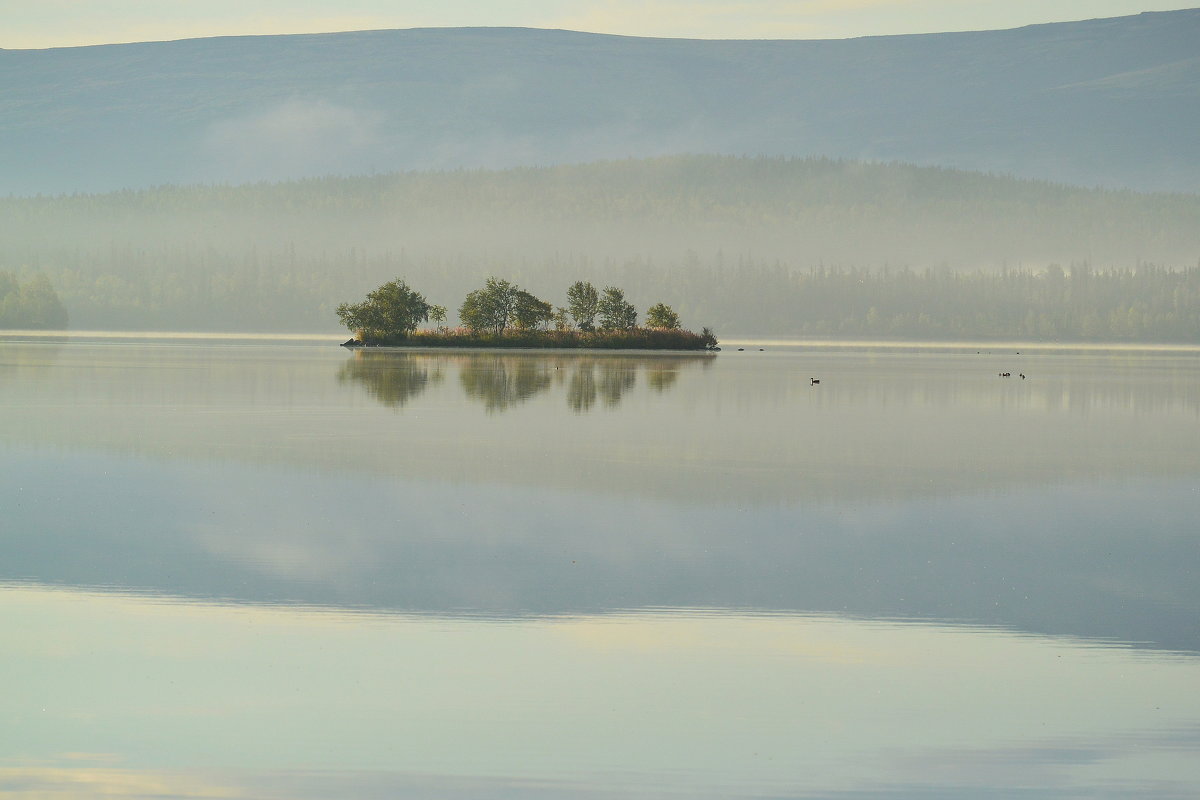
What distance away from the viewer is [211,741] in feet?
29.6

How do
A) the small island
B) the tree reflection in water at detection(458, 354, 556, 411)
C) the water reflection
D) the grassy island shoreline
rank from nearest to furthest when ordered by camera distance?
1. the water reflection
2. the tree reflection in water at detection(458, 354, 556, 411)
3. the grassy island shoreline
4. the small island

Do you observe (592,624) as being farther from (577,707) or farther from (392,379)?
(392,379)

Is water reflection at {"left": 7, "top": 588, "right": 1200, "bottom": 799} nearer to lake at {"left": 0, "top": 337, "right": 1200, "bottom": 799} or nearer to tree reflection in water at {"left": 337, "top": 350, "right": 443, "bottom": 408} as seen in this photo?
lake at {"left": 0, "top": 337, "right": 1200, "bottom": 799}

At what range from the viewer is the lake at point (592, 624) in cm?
875

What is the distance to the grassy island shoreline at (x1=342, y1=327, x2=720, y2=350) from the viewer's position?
130625 millimetres

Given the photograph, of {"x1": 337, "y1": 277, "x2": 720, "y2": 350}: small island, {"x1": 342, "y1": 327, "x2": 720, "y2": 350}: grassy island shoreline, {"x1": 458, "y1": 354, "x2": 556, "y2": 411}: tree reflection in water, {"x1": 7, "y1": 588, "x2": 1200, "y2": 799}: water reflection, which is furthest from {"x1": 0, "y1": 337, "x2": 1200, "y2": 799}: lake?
{"x1": 337, "y1": 277, "x2": 720, "y2": 350}: small island

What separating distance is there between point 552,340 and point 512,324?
5581mm

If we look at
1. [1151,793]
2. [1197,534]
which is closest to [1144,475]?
[1197,534]

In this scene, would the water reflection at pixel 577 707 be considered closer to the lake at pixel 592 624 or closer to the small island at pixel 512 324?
the lake at pixel 592 624

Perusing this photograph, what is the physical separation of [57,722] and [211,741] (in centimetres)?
120

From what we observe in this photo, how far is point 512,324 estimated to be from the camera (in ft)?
443

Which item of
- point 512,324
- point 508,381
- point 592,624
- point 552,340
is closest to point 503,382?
point 508,381

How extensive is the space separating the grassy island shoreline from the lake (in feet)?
342

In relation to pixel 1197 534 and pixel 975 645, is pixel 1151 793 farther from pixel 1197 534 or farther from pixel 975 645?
pixel 1197 534
